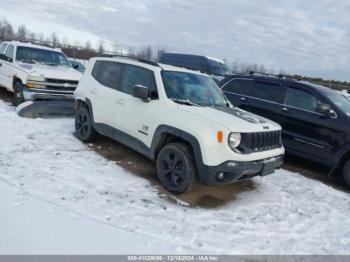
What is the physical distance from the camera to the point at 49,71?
31.1ft

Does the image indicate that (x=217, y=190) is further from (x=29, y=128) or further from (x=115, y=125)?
(x=29, y=128)

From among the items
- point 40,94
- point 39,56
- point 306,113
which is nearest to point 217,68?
point 39,56

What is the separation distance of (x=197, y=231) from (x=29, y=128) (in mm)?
5083

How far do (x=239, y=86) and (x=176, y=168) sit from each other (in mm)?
4105

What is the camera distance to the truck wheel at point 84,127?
7176mm

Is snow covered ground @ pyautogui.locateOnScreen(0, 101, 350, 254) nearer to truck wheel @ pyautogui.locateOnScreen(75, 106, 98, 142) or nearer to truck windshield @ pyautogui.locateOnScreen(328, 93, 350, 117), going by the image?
truck wheel @ pyautogui.locateOnScreen(75, 106, 98, 142)

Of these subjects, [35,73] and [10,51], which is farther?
[10,51]

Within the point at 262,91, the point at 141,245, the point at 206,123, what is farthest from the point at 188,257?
the point at 262,91

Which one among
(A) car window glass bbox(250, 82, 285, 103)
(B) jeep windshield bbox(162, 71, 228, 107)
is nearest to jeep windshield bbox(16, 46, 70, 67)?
(B) jeep windshield bbox(162, 71, 228, 107)

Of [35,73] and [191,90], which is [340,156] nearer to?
[191,90]

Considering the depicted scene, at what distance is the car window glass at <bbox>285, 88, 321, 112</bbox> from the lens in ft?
23.7

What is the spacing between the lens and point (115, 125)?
21.0 feet

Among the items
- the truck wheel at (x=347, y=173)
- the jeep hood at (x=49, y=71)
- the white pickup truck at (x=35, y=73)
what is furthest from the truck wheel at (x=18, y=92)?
the truck wheel at (x=347, y=173)

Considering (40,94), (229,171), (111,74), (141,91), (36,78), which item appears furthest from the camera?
(40,94)
